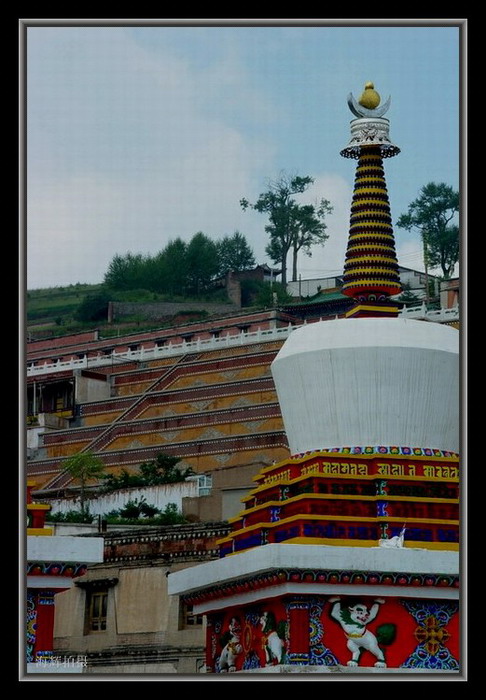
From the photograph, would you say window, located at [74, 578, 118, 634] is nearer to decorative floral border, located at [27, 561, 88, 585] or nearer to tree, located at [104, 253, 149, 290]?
decorative floral border, located at [27, 561, 88, 585]

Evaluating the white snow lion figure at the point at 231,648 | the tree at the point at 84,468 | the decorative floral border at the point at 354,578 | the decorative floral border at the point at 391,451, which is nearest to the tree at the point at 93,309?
the tree at the point at 84,468

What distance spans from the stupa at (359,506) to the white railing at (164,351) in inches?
849

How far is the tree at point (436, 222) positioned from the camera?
4944 cm

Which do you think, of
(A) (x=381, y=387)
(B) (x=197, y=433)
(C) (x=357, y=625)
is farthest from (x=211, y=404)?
(C) (x=357, y=625)

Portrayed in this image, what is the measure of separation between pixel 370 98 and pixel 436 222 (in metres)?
29.3

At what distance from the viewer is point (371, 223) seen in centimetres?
2064

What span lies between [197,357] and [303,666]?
1050 inches

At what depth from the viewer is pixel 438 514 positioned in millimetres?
18531

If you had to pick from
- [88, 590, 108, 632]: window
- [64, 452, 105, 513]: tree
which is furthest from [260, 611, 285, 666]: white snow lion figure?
[64, 452, 105, 513]: tree

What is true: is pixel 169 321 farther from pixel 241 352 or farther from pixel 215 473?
pixel 215 473

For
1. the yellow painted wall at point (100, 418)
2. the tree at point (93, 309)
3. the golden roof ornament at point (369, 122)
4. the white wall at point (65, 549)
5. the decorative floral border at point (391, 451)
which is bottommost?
the white wall at point (65, 549)

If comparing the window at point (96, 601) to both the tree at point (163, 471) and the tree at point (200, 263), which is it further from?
the tree at point (200, 263)

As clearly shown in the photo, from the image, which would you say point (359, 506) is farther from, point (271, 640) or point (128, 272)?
point (128, 272)

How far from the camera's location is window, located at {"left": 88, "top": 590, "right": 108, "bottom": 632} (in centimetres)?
2653
